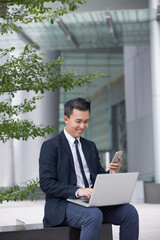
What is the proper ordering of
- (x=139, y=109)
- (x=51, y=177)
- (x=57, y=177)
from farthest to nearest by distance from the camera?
1. (x=139, y=109)
2. (x=57, y=177)
3. (x=51, y=177)

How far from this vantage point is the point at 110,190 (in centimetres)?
409

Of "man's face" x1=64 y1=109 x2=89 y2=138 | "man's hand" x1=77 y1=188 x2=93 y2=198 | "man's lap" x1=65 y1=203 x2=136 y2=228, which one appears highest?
"man's face" x1=64 y1=109 x2=89 y2=138

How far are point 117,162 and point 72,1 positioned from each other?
1.84 meters

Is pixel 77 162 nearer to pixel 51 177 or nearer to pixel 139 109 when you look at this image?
pixel 51 177

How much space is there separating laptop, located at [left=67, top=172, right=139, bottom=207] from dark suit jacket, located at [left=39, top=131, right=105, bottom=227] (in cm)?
12

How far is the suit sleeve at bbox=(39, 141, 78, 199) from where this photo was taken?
14.0ft

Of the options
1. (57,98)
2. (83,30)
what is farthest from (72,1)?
(57,98)

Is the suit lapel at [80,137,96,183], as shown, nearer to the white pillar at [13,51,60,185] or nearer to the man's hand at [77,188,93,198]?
the man's hand at [77,188,93,198]

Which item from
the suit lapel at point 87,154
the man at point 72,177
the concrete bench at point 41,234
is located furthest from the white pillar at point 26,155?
the concrete bench at point 41,234

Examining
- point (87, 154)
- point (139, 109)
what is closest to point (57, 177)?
point (87, 154)

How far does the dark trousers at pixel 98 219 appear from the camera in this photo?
4.05 m

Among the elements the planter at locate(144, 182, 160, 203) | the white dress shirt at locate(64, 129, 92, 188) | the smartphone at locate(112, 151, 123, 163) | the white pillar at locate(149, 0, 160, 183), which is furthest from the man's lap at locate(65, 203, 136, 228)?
the white pillar at locate(149, 0, 160, 183)

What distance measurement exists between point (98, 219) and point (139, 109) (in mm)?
17281

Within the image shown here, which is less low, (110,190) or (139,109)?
(139,109)
